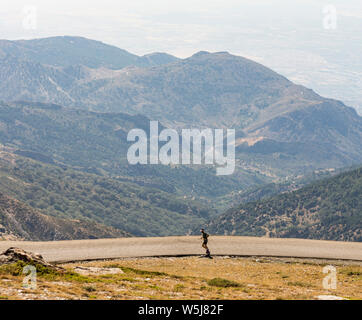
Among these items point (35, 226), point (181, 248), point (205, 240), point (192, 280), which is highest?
point (205, 240)

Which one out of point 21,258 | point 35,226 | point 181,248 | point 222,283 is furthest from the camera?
point 35,226

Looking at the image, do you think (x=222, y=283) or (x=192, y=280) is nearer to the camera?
(x=222, y=283)

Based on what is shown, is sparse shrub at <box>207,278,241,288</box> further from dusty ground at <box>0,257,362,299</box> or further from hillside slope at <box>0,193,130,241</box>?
hillside slope at <box>0,193,130,241</box>

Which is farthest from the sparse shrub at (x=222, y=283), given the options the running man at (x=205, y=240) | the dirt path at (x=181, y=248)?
the dirt path at (x=181, y=248)

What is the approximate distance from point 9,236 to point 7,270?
102993 millimetres

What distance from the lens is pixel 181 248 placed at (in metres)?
47.4

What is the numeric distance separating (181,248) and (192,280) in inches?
546

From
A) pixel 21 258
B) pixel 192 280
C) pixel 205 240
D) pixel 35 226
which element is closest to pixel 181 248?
pixel 205 240

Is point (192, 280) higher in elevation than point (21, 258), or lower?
lower

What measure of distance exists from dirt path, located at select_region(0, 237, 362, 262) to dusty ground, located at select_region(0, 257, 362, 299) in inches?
68.1

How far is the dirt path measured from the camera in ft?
147

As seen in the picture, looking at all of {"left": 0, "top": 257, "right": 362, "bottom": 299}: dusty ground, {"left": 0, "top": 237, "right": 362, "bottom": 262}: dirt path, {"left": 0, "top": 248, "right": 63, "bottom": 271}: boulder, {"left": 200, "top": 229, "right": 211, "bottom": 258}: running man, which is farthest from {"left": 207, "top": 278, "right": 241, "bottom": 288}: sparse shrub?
{"left": 0, "top": 237, "right": 362, "bottom": 262}: dirt path

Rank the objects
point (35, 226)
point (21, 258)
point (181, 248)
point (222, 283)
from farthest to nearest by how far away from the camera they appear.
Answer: point (35, 226) < point (181, 248) < point (222, 283) < point (21, 258)

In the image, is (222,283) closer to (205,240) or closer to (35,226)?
(205,240)
